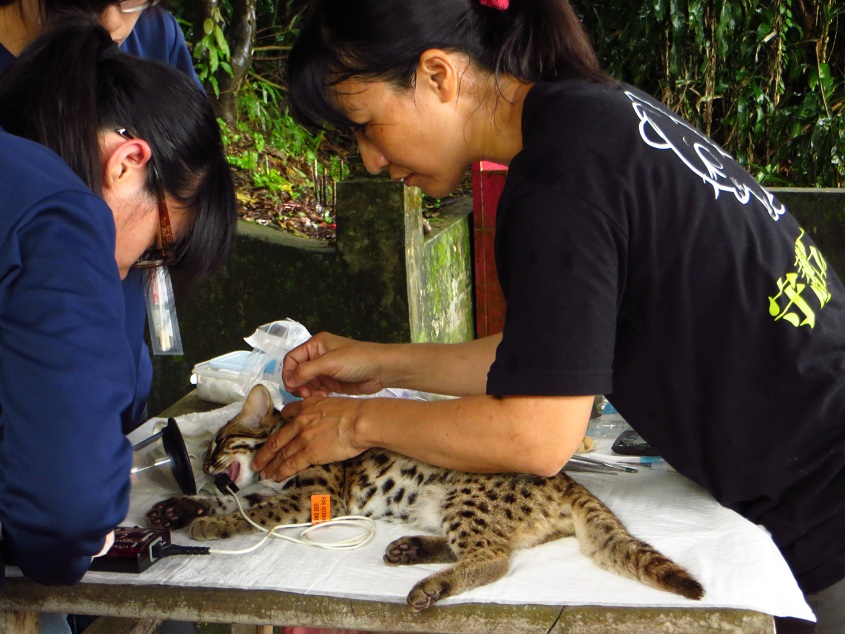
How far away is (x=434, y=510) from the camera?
7.22ft

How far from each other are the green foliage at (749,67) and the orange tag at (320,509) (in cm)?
531

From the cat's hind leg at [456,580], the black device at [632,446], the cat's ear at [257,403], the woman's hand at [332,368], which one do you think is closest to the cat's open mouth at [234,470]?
the cat's ear at [257,403]

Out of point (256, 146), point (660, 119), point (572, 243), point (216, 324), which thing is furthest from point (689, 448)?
point (256, 146)

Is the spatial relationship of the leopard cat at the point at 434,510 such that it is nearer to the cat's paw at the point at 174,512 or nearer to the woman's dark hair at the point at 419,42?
the cat's paw at the point at 174,512

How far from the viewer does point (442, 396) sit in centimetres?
255

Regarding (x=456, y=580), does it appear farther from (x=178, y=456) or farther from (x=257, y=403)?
(x=257, y=403)

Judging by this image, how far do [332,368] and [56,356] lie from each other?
117 centimetres

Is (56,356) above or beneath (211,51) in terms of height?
beneath

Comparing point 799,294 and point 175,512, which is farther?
point 175,512

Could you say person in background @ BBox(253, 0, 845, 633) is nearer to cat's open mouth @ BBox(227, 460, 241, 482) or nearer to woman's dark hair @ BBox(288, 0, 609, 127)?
woman's dark hair @ BBox(288, 0, 609, 127)

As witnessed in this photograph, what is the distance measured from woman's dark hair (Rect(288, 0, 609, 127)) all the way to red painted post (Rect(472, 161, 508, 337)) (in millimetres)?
3387

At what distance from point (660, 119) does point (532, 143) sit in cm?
30

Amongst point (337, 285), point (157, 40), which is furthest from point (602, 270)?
point (337, 285)

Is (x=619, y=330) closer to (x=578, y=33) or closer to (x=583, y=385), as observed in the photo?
(x=583, y=385)
